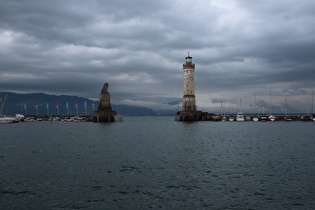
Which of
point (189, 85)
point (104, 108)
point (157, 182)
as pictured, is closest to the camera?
point (157, 182)

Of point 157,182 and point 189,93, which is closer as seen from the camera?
Result: point 157,182

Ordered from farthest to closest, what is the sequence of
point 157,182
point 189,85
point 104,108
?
point 104,108
point 189,85
point 157,182

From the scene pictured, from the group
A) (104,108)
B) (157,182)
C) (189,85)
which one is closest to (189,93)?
→ (189,85)

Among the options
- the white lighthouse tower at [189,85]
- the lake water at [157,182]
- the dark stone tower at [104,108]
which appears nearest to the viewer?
the lake water at [157,182]

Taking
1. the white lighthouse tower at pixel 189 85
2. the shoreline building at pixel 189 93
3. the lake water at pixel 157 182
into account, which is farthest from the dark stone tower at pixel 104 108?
the lake water at pixel 157 182

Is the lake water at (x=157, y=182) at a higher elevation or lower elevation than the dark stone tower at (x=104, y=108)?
lower

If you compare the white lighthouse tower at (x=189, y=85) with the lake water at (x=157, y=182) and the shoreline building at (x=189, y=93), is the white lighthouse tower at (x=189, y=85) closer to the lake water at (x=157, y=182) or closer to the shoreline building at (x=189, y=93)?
the shoreline building at (x=189, y=93)

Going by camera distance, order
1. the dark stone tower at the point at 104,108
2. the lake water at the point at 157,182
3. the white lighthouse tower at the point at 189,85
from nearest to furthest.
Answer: the lake water at the point at 157,182 < the white lighthouse tower at the point at 189,85 < the dark stone tower at the point at 104,108

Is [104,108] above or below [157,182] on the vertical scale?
above

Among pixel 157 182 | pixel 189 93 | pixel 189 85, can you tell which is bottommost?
pixel 157 182

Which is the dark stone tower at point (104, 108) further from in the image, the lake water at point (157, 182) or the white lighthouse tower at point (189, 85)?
the lake water at point (157, 182)

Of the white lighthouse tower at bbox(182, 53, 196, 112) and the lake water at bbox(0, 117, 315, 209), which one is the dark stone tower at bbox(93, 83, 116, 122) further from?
the lake water at bbox(0, 117, 315, 209)

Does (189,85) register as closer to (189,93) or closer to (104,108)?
(189,93)

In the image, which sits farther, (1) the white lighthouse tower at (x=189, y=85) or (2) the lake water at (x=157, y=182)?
(1) the white lighthouse tower at (x=189, y=85)
